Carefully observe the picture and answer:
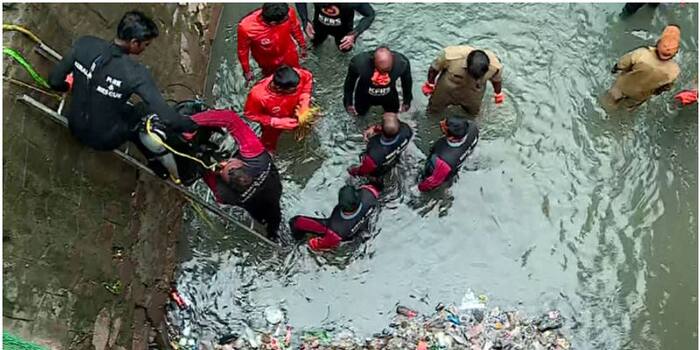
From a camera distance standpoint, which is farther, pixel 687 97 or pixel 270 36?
pixel 687 97

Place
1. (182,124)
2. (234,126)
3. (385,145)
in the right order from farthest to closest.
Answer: (385,145)
(234,126)
(182,124)

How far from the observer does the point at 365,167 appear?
6867mm

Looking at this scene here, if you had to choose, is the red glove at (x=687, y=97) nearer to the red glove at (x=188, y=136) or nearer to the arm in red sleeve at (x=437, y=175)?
the arm in red sleeve at (x=437, y=175)

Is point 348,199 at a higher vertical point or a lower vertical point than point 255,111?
lower

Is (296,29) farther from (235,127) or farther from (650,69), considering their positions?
(650,69)

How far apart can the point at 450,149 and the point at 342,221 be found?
3.72 ft

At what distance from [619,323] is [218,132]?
4.03 m

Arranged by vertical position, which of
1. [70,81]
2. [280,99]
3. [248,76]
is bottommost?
[248,76]

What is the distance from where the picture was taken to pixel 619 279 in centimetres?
712

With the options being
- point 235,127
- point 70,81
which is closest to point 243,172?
point 235,127

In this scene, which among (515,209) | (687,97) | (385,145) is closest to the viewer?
(385,145)

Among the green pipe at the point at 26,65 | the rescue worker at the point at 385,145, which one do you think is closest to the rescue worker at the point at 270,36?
the rescue worker at the point at 385,145

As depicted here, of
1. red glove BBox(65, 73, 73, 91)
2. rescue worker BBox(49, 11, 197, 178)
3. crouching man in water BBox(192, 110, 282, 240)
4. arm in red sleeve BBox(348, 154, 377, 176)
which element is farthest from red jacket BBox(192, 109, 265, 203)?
arm in red sleeve BBox(348, 154, 377, 176)

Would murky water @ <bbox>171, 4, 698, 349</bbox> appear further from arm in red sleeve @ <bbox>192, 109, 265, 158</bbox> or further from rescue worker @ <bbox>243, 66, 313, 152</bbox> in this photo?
arm in red sleeve @ <bbox>192, 109, 265, 158</bbox>
